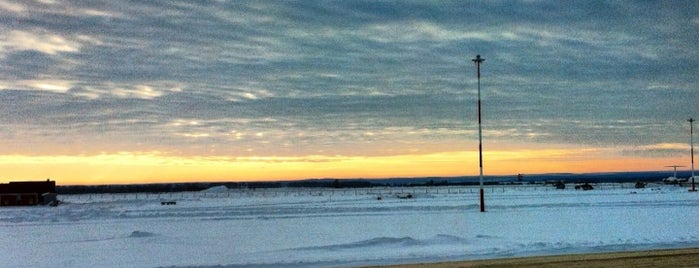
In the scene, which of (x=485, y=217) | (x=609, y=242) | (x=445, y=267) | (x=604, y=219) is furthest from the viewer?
(x=485, y=217)

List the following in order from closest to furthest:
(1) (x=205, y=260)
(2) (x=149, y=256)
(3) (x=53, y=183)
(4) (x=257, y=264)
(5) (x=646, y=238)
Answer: (4) (x=257, y=264) < (1) (x=205, y=260) < (2) (x=149, y=256) < (5) (x=646, y=238) < (3) (x=53, y=183)

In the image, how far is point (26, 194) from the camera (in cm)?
7081

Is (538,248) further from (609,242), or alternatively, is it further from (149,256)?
(149,256)

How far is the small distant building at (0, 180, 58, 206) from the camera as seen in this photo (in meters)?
70.4

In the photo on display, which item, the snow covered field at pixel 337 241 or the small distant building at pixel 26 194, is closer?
the snow covered field at pixel 337 241

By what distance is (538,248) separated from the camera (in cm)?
1714

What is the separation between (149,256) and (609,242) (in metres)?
13.1

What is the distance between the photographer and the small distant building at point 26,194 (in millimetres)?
70375

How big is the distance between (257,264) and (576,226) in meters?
15.4

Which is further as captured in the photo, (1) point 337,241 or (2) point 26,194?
(2) point 26,194

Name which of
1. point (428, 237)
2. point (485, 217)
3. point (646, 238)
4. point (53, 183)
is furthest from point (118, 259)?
point (53, 183)

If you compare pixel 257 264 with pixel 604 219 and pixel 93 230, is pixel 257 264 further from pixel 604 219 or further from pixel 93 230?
pixel 604 219

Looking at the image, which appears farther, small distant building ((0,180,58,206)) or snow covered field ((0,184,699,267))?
small distant building ((0,180,58,206))

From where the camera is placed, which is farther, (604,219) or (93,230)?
(604,219)
